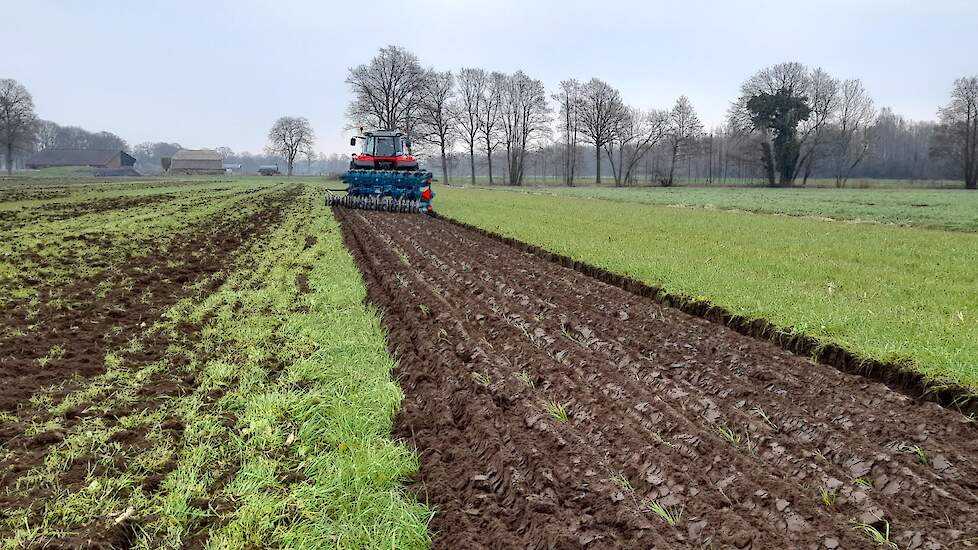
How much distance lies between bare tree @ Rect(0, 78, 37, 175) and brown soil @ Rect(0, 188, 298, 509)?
89.6m

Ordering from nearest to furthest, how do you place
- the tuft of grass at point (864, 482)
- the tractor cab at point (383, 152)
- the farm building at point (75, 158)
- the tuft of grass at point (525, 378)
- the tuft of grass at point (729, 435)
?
the tuft of grass at point (864, 482) → the tuft of grass at point (729, 435) → the tuft of grass at point (525, 378) → the tractor cab at point (383, 152) → the farm building at point (75, 158)

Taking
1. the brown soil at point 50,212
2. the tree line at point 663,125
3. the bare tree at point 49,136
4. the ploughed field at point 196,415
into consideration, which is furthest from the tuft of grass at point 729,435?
the bare tree at point 49,136

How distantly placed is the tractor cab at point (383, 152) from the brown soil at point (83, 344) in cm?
1503

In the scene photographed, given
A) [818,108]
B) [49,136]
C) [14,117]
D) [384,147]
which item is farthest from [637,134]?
[49,136]

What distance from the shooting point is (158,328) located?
6.48 m

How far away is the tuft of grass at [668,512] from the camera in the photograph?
118 inches

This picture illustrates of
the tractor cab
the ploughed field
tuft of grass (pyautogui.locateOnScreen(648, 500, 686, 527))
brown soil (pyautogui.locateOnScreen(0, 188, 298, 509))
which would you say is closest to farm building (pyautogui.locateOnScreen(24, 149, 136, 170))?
the tractor cab

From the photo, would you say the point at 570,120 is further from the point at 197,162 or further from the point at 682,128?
the point at 197,162

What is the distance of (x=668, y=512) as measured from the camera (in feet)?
→ 10.1

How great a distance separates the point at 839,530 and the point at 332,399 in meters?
3.57

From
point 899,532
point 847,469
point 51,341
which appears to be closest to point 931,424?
point 847,469

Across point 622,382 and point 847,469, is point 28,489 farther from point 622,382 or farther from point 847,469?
point 847,469

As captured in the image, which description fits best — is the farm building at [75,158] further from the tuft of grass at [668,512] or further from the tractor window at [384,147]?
the tuft of grass at [668,512]

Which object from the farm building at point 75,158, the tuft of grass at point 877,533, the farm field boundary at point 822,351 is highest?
the farm building at point 75,158
